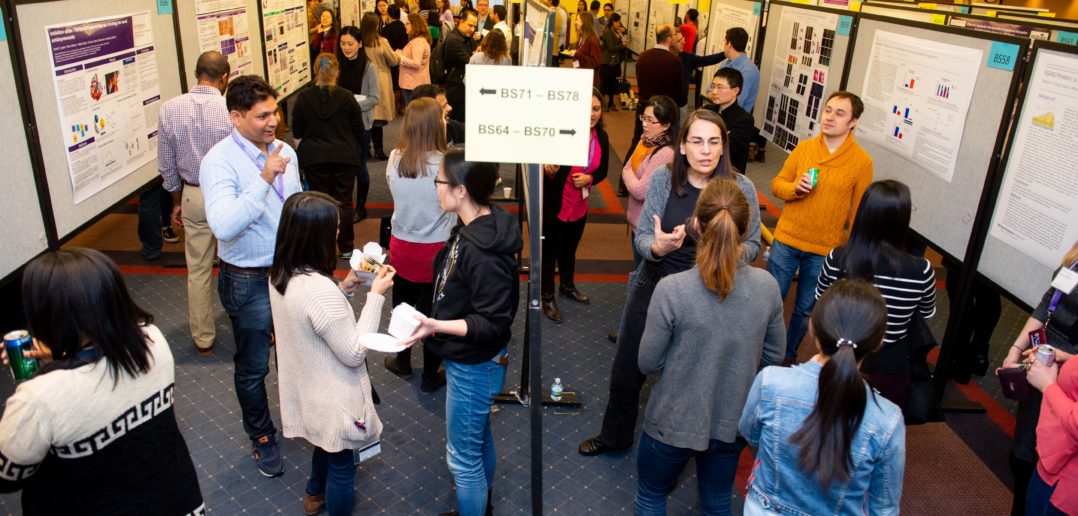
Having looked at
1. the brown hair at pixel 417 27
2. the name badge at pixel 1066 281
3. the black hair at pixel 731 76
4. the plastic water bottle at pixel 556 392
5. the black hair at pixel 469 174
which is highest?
the brown hair at pixel 417 27

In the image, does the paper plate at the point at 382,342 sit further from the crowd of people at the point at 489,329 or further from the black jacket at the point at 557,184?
the black jacket at the point at 557,184

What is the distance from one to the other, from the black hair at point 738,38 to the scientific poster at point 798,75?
0.40 metres

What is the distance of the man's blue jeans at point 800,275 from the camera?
13.0 ft

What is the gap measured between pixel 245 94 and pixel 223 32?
10.8 ft

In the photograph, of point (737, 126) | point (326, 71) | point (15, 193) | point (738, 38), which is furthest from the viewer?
point (738, 38)

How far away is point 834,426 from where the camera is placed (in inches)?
67.8

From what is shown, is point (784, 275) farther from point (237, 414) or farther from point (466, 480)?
point (237, 414)

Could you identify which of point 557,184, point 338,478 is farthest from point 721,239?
point 557,184

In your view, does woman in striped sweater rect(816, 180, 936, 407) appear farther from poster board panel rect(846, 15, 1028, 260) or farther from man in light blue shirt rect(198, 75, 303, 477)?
man in light blue shirt rect(198, 75, 303, 477)

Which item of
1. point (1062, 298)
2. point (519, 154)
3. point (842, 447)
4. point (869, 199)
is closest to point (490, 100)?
point (519, 154)

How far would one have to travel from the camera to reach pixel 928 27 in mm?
3826

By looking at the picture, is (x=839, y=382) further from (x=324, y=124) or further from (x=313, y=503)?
(x=324, y=124)

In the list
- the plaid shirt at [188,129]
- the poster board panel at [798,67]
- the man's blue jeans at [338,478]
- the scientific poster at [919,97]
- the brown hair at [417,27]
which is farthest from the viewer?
the brown hair at [417,27]

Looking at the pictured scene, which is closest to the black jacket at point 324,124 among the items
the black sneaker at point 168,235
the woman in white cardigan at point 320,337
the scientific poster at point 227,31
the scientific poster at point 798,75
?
the scientific poster at point 227,31
